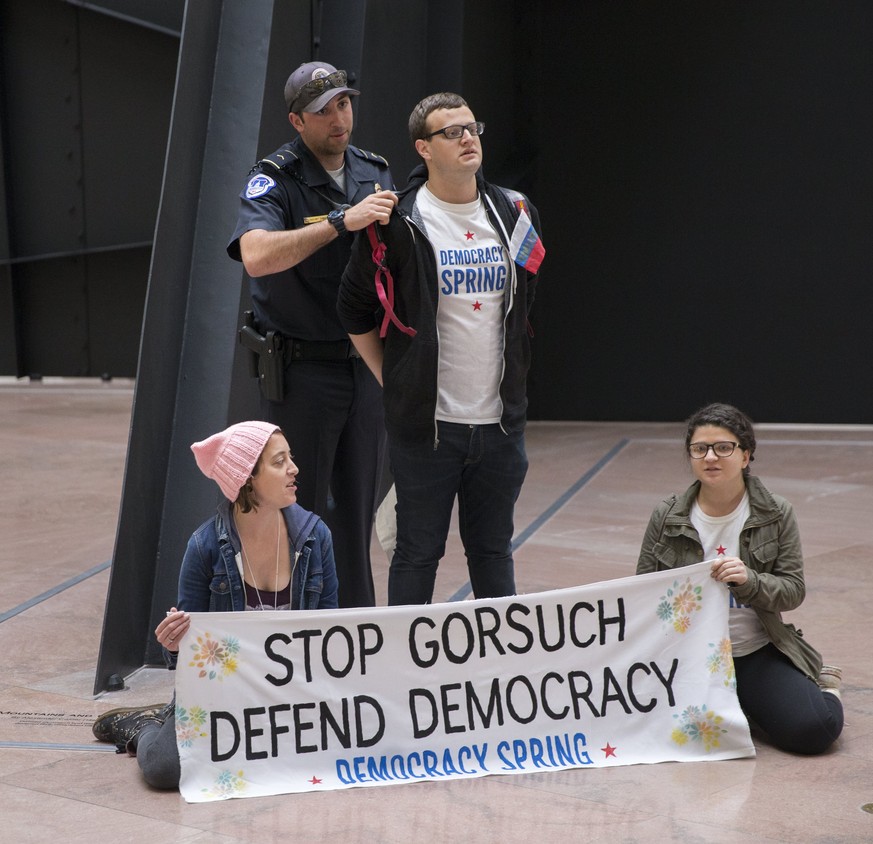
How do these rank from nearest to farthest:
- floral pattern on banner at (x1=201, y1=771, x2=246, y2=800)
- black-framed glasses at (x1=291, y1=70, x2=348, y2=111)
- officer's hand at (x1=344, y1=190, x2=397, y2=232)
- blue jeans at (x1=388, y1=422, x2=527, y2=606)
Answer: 1. floral pattern on banner at (x1=201, y1=771, x2=246, y2=800)
2. officer's hand at (x1=344, y1=190, x2=397, y2=232)
3. blue jeans at (x1=388, y1=422, x2=527, y2=606)
4. black-framed glasses at (x1=291, y1=70, x2=348, y2=111)

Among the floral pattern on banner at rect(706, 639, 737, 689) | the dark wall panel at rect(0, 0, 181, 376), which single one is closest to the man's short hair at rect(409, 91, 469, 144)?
the floral pattern on banner at rect(706, 639, 737, 689)

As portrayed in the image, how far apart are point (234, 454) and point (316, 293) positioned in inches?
34.5

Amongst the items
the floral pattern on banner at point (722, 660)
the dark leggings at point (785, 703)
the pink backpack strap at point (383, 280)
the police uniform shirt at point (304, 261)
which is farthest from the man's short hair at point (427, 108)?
the dark leggings at point (785, 703)

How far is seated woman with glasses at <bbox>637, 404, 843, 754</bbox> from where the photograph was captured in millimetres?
3562

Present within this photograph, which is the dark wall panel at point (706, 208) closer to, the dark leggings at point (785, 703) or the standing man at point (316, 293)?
the standing man at point (316, 293)

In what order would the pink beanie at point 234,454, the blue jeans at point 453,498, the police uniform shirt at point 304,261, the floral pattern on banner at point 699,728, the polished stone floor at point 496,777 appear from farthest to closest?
the police uniform shirt at point 304,261, the blue jeans at point 453,498, the floral pattern on banner at point 699,728, the pink beanie at point 234,454, the polished stone floor at point 496,777

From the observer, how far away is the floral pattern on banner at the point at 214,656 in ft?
10.7

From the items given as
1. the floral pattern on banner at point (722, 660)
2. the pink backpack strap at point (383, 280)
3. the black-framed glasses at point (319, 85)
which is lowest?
the floral pattern on banner at point (722, 660)

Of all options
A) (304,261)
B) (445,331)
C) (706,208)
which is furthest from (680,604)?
(706,208)

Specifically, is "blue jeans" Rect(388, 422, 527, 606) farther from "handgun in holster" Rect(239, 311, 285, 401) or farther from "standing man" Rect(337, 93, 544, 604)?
"handgun in holster" Rect(239, 311, 285, 401)

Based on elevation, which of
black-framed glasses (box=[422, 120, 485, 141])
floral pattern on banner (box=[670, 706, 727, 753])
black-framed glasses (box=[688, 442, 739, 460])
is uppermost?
black-framed glasses (box=[422, 120, 485, 141])

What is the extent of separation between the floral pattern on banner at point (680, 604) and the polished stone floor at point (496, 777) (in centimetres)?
39

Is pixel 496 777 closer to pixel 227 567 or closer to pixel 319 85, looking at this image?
pixel 227 567

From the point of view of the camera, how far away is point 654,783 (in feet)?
10.9
